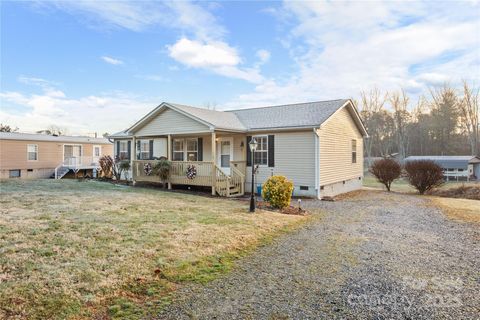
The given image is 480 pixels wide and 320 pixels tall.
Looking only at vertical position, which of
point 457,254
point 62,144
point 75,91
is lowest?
point 457,254

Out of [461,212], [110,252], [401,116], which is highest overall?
[401,116]

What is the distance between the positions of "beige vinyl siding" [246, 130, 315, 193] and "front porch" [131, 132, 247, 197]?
151 centimetres

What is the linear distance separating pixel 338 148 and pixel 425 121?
3079cm

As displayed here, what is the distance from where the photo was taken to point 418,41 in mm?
13836

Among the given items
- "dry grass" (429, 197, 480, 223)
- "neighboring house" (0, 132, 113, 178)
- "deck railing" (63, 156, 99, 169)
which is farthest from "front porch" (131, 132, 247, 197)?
"neighboring house" (0, 132, 113, 178)

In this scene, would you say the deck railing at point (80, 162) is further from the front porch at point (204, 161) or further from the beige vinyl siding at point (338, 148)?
the beige vinyl siding at point (338, 148)

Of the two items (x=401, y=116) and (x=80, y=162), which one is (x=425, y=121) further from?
(x=80, y=162)

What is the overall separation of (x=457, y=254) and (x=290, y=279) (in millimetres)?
3556

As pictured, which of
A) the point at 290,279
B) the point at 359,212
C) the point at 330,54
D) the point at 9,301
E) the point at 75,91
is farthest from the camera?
the point at 75,91

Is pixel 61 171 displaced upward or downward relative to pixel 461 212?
upward

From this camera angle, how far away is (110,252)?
4.72m

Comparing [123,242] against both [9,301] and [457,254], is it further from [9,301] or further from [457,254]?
[457,254]

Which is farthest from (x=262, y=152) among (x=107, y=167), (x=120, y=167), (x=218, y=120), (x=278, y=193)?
(x=107, y=167)

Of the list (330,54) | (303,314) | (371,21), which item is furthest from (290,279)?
(330,54)
